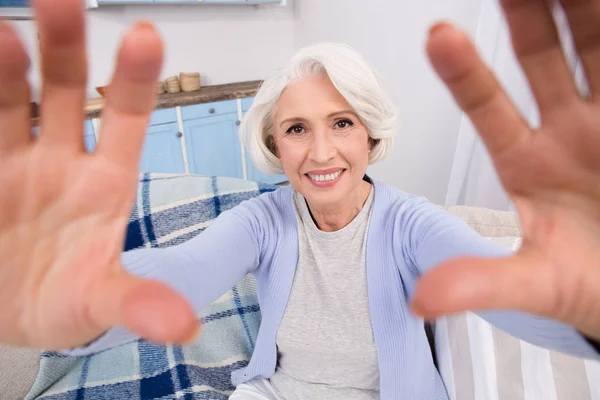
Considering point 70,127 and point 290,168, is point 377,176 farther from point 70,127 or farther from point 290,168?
point 70,127

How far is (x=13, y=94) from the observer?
0.35 metres

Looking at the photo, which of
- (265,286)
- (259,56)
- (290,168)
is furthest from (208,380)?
(259,56)

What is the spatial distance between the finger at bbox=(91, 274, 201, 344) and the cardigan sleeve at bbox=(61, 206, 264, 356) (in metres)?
0.17

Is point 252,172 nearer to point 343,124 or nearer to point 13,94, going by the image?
point 343,124

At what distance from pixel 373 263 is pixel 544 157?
0.53 metres

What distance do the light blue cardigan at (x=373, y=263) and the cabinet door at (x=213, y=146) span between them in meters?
2.16

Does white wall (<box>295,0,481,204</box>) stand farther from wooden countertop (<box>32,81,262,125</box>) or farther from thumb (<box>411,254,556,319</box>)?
thumb (<box>411,254,556,319</box>)

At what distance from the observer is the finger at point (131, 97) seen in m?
0.33

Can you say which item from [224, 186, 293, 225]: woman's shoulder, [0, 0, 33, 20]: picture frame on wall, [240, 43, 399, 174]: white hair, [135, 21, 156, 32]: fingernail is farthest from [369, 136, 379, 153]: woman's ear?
[0, 0, 33, 20]: picture frame on wall

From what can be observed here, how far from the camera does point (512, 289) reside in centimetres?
30

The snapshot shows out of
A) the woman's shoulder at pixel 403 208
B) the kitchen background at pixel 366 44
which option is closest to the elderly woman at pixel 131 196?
the woman's shoulder at pixel 403 208

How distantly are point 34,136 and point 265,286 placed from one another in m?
0.64

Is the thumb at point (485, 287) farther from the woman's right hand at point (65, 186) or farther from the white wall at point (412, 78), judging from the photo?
the white wall at point (412, 78)

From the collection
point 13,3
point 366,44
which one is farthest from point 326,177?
point 13,3
